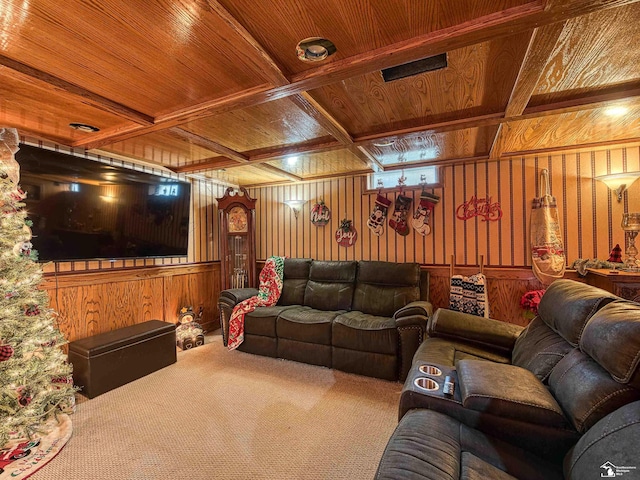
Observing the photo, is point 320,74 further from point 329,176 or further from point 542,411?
point 329,176

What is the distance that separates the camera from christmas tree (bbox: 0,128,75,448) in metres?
1.85

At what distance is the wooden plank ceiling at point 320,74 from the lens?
120 cm

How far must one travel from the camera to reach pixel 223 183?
15.2ft

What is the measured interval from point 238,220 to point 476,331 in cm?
336

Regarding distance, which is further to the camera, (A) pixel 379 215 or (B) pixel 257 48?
(A) pixel 379 215

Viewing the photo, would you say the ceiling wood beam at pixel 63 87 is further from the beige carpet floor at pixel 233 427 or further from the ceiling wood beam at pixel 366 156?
the beige carpet floor at pixel 233 427

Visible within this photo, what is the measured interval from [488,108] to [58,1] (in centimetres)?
245

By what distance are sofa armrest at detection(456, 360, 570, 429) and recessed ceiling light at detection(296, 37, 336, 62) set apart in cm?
172

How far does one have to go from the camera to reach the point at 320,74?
5.13 feet

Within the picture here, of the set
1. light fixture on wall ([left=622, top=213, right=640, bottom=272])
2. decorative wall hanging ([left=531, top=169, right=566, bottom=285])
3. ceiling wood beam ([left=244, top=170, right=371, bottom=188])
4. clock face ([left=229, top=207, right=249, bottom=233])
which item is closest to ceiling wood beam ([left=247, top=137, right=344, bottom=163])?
ceiling wood beam ([left=244, top=170, right=371, bottom=188])

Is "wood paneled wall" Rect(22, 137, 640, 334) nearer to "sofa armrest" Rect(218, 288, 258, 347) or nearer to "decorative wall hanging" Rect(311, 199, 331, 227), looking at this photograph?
"decorative wall hanging" Rect(311, 199, 331, 227)

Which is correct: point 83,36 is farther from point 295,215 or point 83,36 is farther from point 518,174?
point 518,174

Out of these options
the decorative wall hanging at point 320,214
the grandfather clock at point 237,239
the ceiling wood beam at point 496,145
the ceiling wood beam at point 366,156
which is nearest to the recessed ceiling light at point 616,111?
the ceiling wood beam at point 496,145

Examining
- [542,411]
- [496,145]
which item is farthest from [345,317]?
[496,145]
